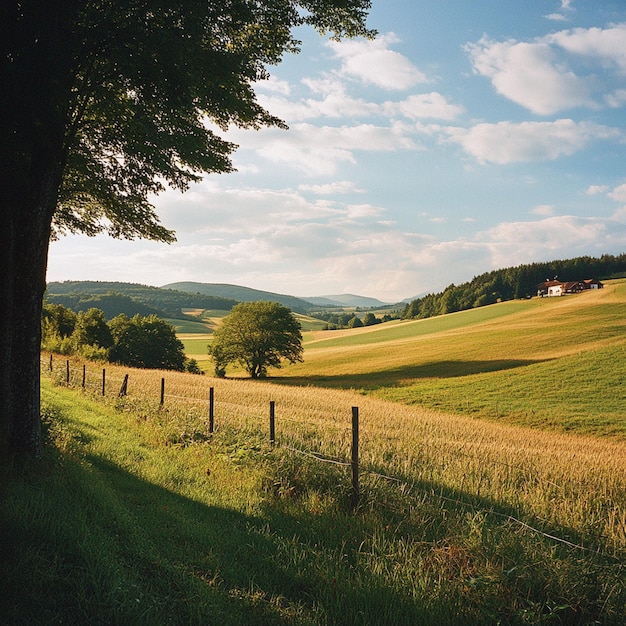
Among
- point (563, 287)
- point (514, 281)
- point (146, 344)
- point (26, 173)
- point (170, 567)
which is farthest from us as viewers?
point (514, 281)

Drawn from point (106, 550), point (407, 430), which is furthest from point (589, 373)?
point (106, 550)

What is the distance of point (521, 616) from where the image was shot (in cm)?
418

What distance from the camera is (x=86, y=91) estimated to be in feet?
27.0

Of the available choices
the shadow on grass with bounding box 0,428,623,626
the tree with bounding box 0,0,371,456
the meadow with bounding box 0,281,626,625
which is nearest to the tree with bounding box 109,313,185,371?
the meadow with bounding box 0,281,626,625

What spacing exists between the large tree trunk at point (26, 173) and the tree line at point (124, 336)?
53551 mm

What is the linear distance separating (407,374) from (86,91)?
4482 centimetres

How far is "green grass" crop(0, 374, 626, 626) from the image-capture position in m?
4.03

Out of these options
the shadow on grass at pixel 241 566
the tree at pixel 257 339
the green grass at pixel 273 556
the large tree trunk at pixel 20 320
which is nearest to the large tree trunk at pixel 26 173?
the large tree trunk at pixel 20 320

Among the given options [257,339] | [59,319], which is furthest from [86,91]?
[59,319]

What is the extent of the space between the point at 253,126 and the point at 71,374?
70.5ft

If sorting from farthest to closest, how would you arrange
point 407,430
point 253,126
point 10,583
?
point 407,430, point 253,126, point 10,583

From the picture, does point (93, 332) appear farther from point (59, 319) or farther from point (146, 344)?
point (59, 319)

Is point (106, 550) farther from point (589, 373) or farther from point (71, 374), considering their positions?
point (589, 373)

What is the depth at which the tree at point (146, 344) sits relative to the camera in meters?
62.2
